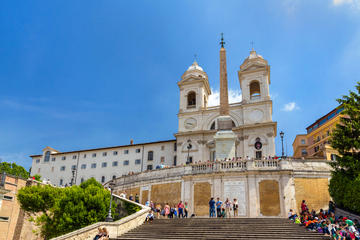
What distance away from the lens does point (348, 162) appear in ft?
69.8

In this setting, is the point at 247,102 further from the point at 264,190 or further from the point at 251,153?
the point at 264,190

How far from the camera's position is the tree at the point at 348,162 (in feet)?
65.4

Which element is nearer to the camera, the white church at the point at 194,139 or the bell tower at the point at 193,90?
the white church at the point at 194,139

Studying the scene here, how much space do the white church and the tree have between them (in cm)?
1566

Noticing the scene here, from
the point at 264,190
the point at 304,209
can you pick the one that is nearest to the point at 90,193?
the point at 264,190

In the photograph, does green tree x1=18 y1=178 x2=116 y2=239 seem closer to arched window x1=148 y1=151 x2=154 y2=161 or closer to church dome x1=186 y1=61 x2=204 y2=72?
arched window x1=148 y1=151 x2=154 y2=161

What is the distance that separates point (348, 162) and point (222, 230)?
10401 mm

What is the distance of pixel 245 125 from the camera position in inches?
1809

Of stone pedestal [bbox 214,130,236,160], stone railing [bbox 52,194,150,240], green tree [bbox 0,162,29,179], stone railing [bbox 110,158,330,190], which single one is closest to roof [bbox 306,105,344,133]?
stone pedestal [bbox 214,130,236,160]

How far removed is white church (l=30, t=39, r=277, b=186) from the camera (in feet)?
148

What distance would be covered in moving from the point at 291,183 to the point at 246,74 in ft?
95.7

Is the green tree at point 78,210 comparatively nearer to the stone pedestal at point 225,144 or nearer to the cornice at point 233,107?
the stone pedestal at point 225,144

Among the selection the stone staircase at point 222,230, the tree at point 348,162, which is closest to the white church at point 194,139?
the tree at point 348,162

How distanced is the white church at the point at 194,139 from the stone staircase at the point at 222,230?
65.5ft
